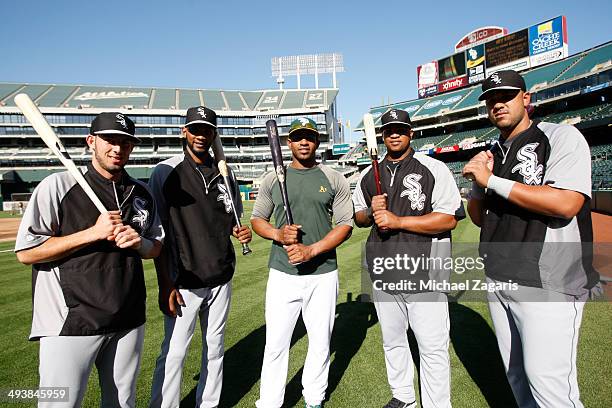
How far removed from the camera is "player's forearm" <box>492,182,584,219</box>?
2.16 metres

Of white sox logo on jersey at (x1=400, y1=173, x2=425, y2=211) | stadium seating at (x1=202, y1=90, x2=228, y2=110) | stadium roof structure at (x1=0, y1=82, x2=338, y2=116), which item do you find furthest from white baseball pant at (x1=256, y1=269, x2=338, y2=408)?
stadium seating at (x1=202, y1=90, x2=228, y2=110)

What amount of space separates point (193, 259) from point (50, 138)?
1.27 meters

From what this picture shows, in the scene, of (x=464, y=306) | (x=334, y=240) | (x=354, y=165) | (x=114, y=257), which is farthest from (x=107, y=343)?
(x=354, y=165)

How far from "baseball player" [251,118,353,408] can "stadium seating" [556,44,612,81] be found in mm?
40677

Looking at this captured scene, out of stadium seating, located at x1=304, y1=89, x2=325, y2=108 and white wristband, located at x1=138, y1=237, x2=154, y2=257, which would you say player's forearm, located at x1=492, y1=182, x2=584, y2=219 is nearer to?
white wristband, located at x1=138, y1=237, x2=154, y2=257

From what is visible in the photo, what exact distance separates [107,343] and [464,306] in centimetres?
508

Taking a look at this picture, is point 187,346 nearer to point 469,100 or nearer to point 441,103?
point 469,100

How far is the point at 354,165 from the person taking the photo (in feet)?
200

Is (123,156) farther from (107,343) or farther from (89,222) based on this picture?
(107,343)

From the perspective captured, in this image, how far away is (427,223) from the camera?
293 cm

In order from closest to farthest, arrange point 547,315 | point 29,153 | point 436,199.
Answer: point 547,315
point 436,199
point 29,153

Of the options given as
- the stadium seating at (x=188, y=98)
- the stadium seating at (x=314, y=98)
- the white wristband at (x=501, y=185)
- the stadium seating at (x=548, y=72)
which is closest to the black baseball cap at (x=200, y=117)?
the white wristband at (x=501, y=185)

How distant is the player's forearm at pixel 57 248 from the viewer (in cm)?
207

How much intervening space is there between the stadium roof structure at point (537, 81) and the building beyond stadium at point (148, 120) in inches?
696
